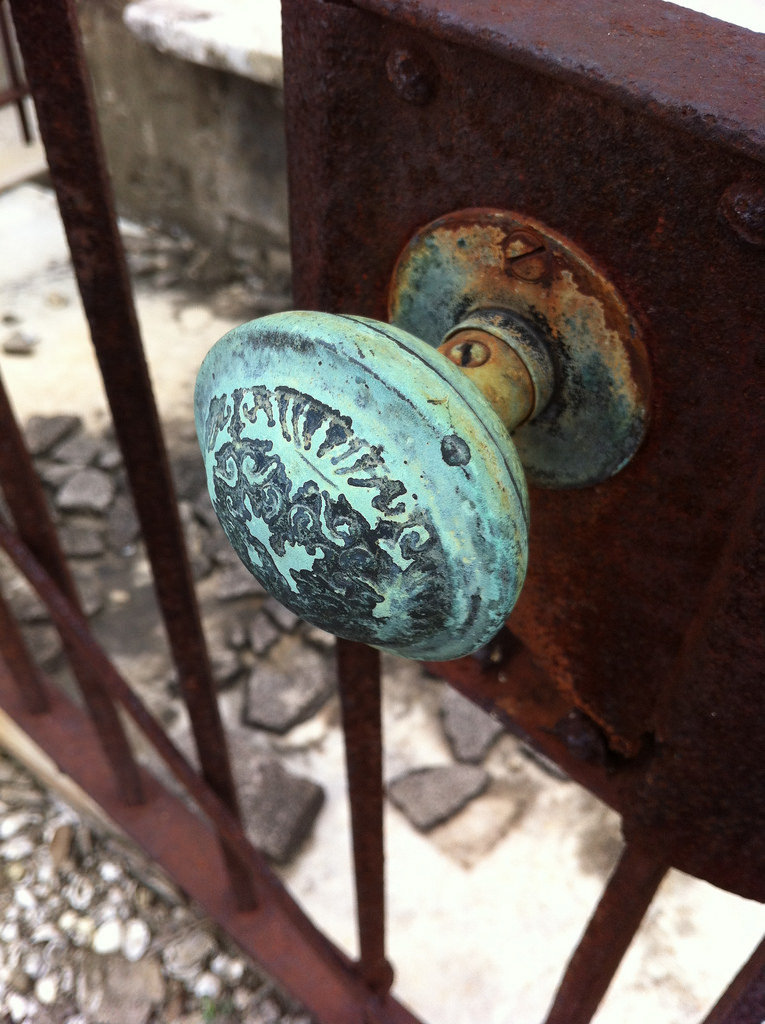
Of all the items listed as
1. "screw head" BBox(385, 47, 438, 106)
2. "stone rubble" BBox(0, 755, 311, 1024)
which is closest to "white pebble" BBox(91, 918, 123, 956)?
"stone rubble" BBox(0, 755, 311, 1024)

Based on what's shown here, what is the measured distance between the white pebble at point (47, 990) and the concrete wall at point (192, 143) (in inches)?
116

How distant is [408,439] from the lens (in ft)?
1.49

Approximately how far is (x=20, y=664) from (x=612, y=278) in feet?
4.83

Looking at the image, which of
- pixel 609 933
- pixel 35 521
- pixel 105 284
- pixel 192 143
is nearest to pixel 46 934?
pixel 35 521

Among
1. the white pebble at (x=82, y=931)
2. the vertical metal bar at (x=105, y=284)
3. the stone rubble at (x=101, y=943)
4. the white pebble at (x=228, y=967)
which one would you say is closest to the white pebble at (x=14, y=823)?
the stone rubble at (x=101, y=943)

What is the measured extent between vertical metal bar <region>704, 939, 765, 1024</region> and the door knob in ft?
1.36

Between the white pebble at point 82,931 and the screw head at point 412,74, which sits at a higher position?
the screw head at point 412,74

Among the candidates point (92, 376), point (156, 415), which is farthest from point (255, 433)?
point (92, 376)

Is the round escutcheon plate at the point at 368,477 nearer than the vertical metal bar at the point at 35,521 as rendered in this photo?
Yes

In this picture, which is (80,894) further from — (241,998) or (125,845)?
(241,998)

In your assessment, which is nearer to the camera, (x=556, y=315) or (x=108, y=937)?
(x=556, y=315)

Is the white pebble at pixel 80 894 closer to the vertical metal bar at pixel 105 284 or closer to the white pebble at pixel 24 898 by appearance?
the white pebble at pixel 24 898

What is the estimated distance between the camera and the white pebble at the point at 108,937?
6.03 ft

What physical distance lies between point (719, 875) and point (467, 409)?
0.44 metres
